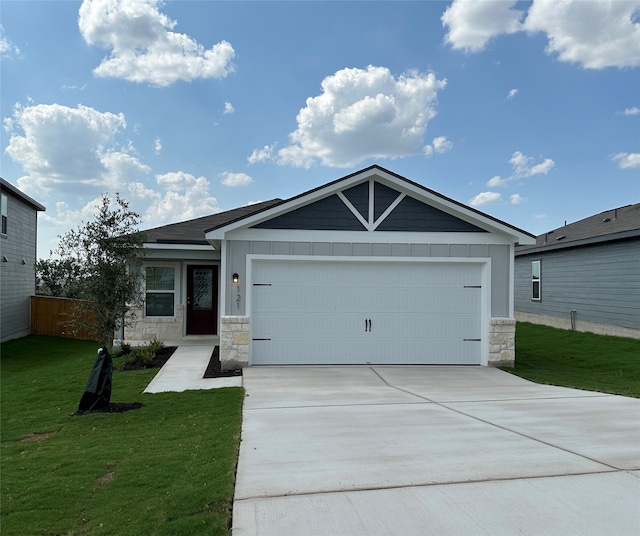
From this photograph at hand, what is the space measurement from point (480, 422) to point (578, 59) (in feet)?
43.7

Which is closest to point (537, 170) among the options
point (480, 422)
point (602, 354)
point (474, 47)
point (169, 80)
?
point (474, 47)

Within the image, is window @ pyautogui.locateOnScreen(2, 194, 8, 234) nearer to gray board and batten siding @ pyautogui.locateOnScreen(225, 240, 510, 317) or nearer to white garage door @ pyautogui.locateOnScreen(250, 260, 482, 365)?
gray board and batten siding @ pyautogui.locateOnScreen(225, 240, 510, 317)

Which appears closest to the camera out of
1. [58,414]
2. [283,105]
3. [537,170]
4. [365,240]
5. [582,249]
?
[58,414]

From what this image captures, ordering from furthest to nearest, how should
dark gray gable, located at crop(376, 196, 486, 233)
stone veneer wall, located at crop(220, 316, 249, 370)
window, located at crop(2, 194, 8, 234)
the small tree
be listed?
window, located at crop(2, 194, 8, 234), dark gray gable, located at crop(376, 196, 486, 233), stone veneer wall, located at crop(220, 316, 249, 370), the small tree

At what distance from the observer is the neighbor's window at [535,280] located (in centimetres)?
2078

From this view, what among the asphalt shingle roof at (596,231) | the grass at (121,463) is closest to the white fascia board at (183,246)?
the grass at (121,463)

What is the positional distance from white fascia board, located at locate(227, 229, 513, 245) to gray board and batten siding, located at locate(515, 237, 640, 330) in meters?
6.48

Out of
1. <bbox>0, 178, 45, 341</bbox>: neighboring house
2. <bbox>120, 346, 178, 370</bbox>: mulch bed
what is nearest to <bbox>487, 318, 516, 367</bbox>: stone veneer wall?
<bbox>120, 346, 178, 370</bbox>: mulch bed

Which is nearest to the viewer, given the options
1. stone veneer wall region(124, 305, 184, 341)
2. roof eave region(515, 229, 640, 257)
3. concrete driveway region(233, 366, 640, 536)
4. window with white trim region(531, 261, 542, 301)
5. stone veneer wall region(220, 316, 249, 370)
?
concrete driveway region(233, 366, 640, 536)

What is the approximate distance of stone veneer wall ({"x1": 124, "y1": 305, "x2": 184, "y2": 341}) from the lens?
1418 cm

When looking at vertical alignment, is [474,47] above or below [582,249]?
above

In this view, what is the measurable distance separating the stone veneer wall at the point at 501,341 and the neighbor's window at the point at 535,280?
1090cm

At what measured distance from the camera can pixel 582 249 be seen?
1739 cm

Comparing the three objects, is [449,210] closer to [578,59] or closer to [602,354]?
[602,354]
